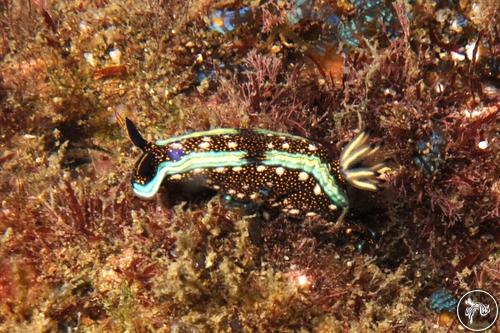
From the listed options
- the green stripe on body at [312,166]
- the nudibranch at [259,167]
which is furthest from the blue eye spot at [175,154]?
the green stripe on body at [312,166]

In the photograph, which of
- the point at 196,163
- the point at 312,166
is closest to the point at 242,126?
the point at 196,163

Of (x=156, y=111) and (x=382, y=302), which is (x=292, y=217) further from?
(x=156, y=111)

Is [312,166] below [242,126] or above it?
below

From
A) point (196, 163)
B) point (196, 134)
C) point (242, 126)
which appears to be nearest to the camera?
point (196, 163)

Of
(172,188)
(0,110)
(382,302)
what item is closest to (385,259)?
(382,302)

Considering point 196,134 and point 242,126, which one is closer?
point 196,134

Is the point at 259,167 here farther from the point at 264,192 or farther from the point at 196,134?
the point at 196,134

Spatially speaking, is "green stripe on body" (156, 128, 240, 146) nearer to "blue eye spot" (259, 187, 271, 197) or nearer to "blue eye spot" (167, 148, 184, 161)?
"blue eye spot" (167, 148, 184, 161)

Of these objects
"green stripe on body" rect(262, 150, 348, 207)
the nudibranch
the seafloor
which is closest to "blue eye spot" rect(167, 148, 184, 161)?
the nudibranch
